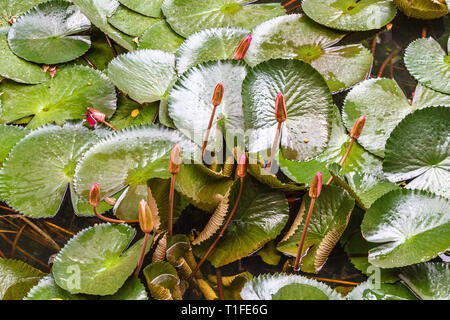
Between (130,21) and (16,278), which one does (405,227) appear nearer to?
(16,278)

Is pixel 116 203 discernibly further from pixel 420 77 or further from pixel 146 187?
pixel 420 77

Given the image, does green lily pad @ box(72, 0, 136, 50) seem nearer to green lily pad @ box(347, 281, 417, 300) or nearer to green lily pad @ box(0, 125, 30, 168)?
green lily pad @ box(0, 125, 30, 168)

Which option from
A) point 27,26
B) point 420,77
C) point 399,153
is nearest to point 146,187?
point 399,153

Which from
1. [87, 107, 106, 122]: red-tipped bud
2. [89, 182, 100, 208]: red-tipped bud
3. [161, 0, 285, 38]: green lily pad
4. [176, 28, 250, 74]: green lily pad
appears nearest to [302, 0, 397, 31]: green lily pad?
[161, 0, 285, 38]: green lily pad

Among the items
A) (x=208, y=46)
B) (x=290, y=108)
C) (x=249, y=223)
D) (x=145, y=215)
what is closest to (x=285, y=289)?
(x=249, y=223)

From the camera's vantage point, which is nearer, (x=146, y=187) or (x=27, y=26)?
(x=146, y=187)
